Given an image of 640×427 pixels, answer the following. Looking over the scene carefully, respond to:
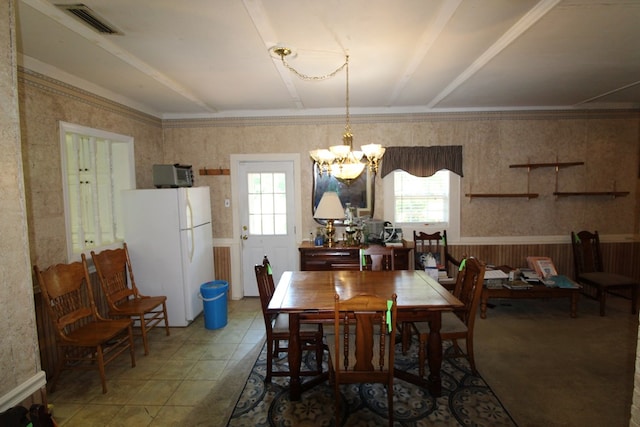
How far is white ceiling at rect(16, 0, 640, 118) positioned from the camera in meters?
2.03

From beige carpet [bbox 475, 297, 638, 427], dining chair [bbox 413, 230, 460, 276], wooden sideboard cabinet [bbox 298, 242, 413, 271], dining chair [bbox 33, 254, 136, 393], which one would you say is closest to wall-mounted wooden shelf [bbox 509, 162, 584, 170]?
dining chair [bbox 413, 230, 460, 276]

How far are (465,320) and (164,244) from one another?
3246mm

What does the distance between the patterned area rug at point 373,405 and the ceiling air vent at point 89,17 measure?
2.82m

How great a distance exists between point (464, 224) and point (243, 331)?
329cm

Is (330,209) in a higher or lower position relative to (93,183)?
lower

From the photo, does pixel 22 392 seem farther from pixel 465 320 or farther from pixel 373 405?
pixel 465 320

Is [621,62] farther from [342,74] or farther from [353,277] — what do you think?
[353,277]

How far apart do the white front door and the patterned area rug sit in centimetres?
216

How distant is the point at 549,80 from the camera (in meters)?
3.41

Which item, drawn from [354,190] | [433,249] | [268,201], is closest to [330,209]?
[354,190]

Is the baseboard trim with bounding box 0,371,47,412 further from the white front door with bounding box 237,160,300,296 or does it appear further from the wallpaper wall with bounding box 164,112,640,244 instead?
the wallpaper wall with bounding box 164,112,640,244

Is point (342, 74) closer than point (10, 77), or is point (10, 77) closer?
point (10, 77)

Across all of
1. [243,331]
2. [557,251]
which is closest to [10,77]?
[243,331]

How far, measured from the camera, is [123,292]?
3.46 m
